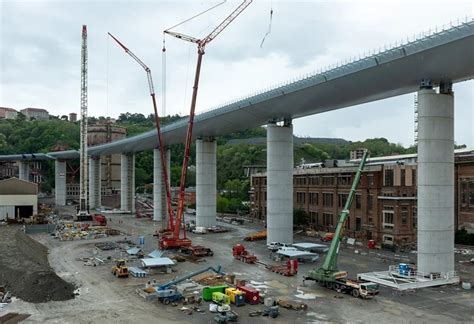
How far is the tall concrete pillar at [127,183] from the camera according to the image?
12169 cm

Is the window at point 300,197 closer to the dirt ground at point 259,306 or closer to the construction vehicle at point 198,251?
the construction vehicle at point 198,251

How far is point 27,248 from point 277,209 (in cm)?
3049

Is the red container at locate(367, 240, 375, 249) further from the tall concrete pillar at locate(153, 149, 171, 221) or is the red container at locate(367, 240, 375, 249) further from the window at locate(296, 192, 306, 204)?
the tall concrete pillar at locate(153, 149, 171, 221)

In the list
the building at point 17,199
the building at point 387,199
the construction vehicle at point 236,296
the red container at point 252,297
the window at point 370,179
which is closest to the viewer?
the construction vehicle at point 236,296

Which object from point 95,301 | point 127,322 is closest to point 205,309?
point 127,322

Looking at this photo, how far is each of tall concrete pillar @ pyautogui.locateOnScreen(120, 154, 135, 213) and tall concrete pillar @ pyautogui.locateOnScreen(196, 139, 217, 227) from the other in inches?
1725

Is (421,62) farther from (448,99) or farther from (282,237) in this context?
(282,237)

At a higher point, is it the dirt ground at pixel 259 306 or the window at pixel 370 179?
the window at pixel 370 179

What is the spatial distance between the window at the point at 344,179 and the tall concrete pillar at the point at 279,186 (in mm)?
12705

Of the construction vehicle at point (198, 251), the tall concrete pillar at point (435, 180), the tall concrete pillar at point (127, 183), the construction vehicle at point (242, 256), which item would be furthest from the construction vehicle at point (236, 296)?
the tall concrete pillar at point (127, 183)

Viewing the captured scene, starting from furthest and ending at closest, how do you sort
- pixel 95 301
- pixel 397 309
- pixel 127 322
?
1. pixel 95 301
2. pixel 397 309
3. pixel 127 322

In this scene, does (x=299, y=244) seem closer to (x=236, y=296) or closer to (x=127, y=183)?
(x=236, y=296)

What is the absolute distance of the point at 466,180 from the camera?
6153cm

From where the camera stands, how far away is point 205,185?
82312 millimetres
